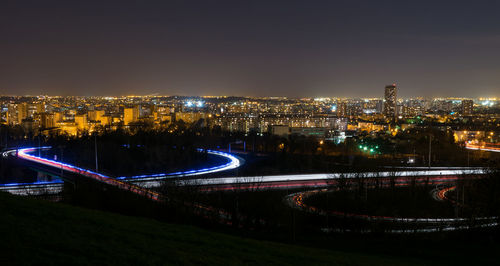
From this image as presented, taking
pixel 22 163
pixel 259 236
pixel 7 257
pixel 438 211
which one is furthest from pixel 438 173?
pixel 22 163

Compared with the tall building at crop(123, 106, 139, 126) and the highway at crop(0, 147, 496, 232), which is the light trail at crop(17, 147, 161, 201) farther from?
the tall building at crop(123, 106, 139, 126)

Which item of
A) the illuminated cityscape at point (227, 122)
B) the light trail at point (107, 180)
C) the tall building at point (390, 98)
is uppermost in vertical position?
the tall building at point (390, 98)

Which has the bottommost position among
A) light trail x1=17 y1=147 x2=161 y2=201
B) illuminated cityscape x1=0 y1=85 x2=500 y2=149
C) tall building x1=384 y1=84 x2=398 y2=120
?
light trail x1=17 y1=147 x2=161 y2=201

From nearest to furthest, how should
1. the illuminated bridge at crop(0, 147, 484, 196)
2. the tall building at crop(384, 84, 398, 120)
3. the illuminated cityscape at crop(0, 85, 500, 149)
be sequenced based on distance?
the illuminated bridge at crop(0, 147, 484, 196)
the illuminated cityscape at crop(0, 85, 500, 149)
the tall building at crop(384, 84, 398, 120)

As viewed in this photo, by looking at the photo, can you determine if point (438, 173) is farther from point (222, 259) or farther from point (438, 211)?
point (222, 259)

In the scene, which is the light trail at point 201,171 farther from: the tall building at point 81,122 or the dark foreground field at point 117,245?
the tall building at point 81,122

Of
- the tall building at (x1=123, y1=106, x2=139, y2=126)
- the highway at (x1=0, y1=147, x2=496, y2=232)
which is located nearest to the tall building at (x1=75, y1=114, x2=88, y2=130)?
the tall building at (x1=123, y1=106, x2=139, y2=126)

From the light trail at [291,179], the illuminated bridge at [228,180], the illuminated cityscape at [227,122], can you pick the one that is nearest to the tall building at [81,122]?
the illuminated cityscape at [227,122]

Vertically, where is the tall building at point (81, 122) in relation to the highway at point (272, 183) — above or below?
above

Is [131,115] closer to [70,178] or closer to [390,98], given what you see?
[70,178]
